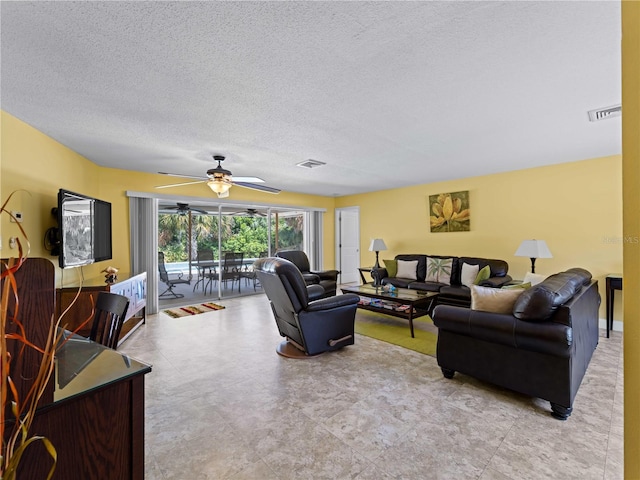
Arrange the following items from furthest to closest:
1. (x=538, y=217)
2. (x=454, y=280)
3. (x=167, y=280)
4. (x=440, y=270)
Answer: (x=167, y=280) < (x=440, y=270) < (x=454, y=280) < (x=538, y=217)

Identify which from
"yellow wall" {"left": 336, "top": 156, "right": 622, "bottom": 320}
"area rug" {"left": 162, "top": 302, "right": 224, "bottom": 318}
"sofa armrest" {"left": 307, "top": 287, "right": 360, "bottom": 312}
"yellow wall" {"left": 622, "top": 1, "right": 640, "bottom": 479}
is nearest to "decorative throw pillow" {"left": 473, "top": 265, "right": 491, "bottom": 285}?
"yellow wall" {"left": 336, "top": 156, "right": 622, "bottom": 320}

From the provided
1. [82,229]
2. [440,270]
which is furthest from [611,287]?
[82,229]

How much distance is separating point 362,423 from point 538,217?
14.4ft

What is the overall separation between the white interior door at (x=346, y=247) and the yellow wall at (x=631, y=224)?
23.9 feet

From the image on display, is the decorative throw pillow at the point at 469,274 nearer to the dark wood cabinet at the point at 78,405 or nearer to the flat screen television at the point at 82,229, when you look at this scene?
the dark wood cabinet at the point at 78,405

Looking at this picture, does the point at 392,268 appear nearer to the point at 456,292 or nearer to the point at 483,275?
the point at 456,292

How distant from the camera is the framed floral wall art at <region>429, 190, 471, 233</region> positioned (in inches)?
218

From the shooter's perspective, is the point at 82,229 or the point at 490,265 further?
the point at 490,265

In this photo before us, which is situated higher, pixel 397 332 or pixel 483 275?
pixel 483 275

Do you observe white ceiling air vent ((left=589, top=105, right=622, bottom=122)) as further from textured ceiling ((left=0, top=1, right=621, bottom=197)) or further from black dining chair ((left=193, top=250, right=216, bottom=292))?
black dining chair ((left=193, top=250, right=216, bottom=292))

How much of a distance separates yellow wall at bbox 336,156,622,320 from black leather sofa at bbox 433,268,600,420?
2.13 m

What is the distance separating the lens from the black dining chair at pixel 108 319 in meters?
1.72

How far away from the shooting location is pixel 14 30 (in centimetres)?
160

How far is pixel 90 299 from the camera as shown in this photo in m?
2.77
